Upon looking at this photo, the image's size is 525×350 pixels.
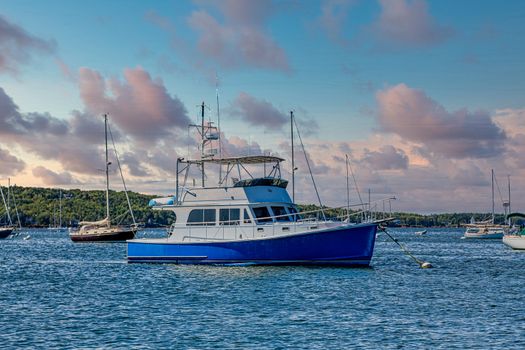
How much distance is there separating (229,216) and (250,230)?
1636 millimetres

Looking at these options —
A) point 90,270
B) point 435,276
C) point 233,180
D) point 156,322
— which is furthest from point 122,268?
point 156,322

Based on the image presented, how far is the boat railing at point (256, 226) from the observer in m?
41.4

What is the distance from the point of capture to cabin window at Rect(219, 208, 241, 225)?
4269 cm

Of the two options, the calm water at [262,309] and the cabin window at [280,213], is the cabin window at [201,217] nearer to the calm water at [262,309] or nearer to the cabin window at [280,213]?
the calm water at [262,309]

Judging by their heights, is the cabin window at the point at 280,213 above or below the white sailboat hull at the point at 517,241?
above

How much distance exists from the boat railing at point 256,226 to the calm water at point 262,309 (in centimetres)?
206

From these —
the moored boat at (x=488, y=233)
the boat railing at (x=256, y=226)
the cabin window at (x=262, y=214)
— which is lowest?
the moored boat at (x=488, y=233)

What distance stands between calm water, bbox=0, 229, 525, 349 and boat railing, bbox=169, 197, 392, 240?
2.06 metres

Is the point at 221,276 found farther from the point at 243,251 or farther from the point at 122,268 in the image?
the point at 122,268

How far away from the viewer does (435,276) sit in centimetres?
4378

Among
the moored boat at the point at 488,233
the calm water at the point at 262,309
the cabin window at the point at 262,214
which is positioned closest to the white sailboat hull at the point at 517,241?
the calm water at the point at 262,309

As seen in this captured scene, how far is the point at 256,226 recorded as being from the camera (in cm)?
4197

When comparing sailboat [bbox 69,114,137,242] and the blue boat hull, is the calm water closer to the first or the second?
the blue boat hull

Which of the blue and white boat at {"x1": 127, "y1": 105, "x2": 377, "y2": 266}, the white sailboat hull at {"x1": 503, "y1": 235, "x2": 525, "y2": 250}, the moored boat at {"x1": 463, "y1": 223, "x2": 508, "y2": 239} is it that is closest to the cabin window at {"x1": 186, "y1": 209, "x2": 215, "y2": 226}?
the blue and white boat at {"x1": 127, "y1": 105, "x2": 377, "y2": 266}
